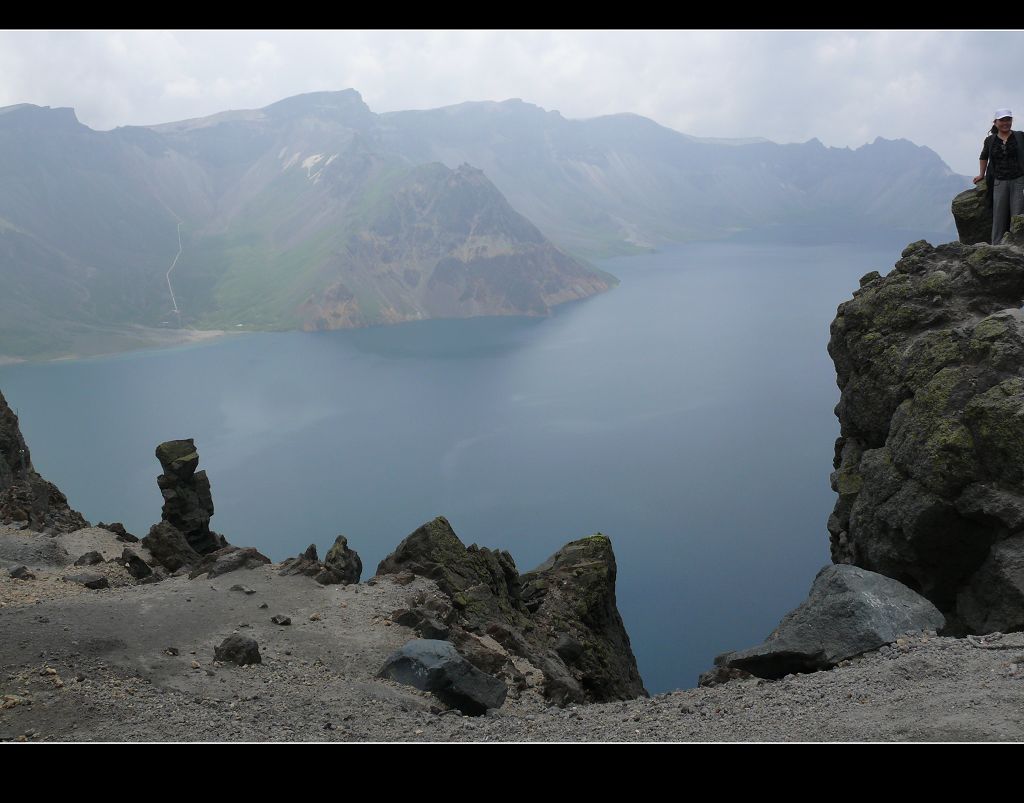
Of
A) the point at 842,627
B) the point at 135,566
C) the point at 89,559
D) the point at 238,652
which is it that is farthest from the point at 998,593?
the point at 89,559

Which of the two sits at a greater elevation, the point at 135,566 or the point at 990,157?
the point at 990,157

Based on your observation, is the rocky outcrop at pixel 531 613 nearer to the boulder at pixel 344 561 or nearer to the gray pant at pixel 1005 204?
the boulder at pixel 344 561

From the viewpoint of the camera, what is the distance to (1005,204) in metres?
15.1

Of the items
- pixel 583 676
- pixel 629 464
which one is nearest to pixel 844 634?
pixel 583 676

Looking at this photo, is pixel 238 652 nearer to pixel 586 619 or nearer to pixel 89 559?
pixel 89 559

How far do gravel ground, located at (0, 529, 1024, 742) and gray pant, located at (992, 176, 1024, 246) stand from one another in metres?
9.41

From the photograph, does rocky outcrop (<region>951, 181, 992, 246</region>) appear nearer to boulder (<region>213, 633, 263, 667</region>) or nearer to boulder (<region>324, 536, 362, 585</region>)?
boulder (<region>324, 536, 362, 585</region>)

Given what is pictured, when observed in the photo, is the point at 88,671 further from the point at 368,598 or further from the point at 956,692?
the point at 956,692

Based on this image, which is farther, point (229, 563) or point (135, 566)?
point (135, 566)

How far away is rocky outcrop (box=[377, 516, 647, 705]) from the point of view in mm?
13008

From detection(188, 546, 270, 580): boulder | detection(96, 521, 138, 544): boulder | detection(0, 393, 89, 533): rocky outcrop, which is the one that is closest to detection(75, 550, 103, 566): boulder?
detection(188, 546, 270, 580): boulder

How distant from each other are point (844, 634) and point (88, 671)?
339 inches

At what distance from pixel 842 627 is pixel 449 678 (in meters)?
4.87

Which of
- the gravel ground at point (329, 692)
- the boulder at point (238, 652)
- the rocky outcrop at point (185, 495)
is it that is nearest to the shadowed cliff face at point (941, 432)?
the gravel ground at point (329, 692)
